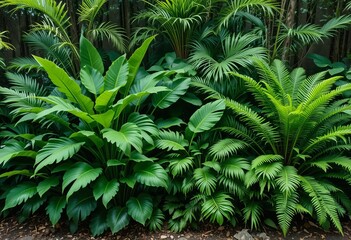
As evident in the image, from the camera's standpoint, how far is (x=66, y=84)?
2885 millimetres

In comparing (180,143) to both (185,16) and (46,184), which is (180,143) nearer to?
(46,184)

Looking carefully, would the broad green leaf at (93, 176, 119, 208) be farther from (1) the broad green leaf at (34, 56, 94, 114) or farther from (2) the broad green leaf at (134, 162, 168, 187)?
(1) the broad green leaf at (34, 56, 94, 114)

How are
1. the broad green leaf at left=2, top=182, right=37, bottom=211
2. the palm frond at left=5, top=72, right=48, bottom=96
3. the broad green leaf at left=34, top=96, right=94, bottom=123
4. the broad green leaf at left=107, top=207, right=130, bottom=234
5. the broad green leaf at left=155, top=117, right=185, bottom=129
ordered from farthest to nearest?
1. the palm frond at left=5, top=72, right=48, bottom=96
2. the broad green leaf at left=155, top=117, right=185, bottom=129
3. the broad green leaf at left=2, top=182, right=37, bottom=211
4. the broad green leaf at left=107, top=207, right=130, bottom=234
5. the broad green leaf at left=34, top=96, right=94, bottom=123

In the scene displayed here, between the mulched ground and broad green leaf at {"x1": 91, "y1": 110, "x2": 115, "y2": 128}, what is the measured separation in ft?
3.26

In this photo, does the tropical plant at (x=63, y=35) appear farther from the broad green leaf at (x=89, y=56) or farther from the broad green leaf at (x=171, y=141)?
the broad green leaf at (x=171, y=141)

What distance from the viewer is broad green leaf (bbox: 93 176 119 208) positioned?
265 centimetres

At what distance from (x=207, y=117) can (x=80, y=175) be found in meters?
1.30

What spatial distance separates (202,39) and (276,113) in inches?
52.2

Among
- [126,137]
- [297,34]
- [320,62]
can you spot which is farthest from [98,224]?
[320,62]

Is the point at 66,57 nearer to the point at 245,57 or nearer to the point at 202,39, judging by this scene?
the point at 202,39

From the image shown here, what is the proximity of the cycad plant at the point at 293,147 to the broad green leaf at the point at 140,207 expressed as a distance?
0.82 metres

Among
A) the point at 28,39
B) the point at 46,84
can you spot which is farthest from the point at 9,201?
the point at 28,39

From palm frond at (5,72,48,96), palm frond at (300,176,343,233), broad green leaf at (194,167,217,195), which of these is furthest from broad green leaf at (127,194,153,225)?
palm frond at (5,72,48,96)

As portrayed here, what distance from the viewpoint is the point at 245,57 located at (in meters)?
3.44
